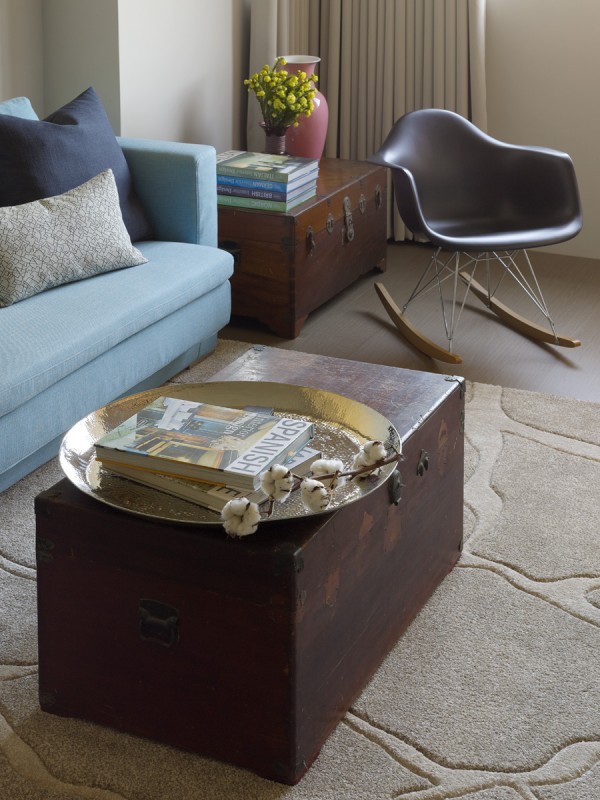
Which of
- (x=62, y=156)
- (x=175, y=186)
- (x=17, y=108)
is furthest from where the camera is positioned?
(x=175, y=186)

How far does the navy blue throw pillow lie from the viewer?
2916 millimetres

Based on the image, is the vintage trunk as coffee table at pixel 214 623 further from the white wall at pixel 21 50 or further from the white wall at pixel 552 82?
the white wall at pixel 552 82

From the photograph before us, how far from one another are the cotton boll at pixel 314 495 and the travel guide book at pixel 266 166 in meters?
2.12

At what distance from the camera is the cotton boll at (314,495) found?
1.57 meters

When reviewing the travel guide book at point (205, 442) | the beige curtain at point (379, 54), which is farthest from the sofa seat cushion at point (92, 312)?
the beige curtain at point (379, 54)

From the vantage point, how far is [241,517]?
1506 millimetres

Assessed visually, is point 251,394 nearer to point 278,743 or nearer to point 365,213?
point 278,743

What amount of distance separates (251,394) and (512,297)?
7.59ft

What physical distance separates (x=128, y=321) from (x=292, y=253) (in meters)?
0.91

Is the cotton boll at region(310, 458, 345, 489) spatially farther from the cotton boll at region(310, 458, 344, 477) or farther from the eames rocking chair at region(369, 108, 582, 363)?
the eames rocking chair at region(369, 108, 582, 363)

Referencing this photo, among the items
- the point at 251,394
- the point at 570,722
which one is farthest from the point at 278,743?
the point at 251,394

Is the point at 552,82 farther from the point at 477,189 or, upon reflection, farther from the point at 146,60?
the point at 146,60

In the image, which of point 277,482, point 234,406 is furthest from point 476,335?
point 277,482

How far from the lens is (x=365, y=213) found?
158 inches
